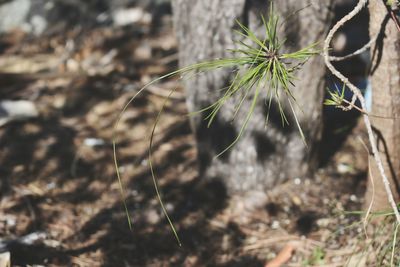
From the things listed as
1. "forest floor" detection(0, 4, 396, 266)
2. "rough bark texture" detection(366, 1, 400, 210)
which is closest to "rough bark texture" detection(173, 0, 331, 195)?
"forest floor" detection(0, 4, 396, 266)

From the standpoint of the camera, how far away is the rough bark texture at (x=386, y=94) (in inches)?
83.8

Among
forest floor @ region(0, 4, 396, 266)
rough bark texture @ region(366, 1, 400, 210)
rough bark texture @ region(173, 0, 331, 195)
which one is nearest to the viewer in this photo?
rough bark texture @ region(366, 1, 400, 210)

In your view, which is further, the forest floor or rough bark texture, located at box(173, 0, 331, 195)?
the forest floor

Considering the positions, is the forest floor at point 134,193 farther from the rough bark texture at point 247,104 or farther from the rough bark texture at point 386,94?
the rough bark texture at point 386,94

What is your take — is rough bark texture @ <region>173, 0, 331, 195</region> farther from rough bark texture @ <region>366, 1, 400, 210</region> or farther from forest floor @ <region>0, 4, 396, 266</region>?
rough bark texture @ <region>366, 1, 400, 210</region>

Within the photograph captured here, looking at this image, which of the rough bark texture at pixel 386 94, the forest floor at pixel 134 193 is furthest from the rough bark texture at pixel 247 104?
the rough bark texture at pixel 386 94

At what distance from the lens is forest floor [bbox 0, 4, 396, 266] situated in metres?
2.75

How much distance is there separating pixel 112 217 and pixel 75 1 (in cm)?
274

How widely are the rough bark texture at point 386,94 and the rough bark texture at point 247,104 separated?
0.37m

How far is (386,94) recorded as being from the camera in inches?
89.8

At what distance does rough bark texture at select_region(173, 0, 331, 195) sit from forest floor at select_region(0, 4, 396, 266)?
15cm

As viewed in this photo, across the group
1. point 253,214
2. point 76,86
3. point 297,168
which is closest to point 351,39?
point 297,168

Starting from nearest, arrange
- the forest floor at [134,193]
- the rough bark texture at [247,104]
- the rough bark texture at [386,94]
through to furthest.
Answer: the rough bark texture at [386,94]
the rough bark texture at [247,104]
the forest floor at [134,193]

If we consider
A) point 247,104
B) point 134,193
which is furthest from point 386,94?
point 134,193
